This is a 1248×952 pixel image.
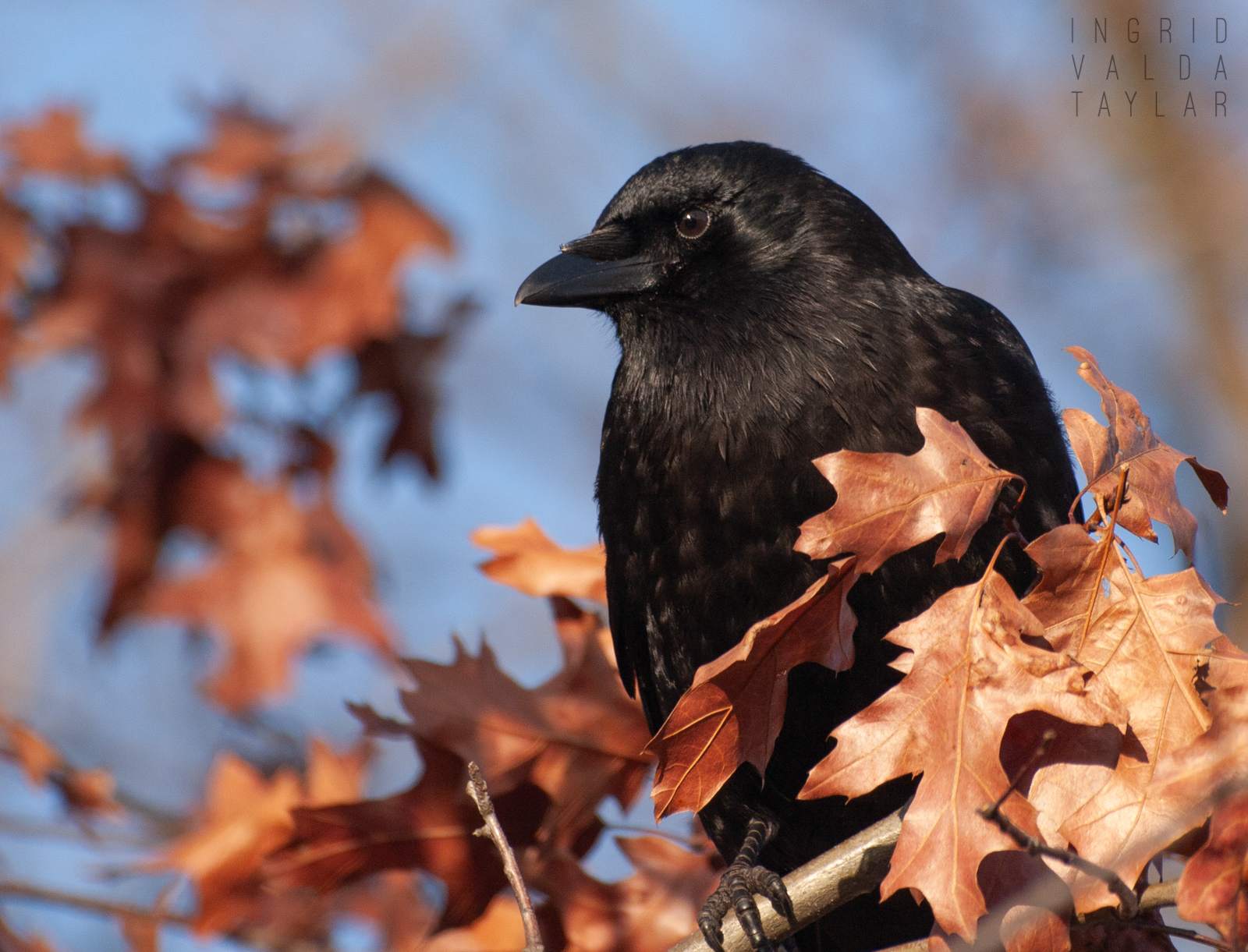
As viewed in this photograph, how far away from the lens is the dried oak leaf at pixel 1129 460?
74.8 inches

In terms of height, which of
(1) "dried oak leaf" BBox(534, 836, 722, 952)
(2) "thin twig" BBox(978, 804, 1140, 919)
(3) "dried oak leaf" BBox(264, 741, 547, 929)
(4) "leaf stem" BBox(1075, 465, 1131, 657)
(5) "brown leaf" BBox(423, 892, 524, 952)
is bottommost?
(5) "brown leaf" BBox(423, 892, 524, 952)

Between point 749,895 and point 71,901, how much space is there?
1.46m

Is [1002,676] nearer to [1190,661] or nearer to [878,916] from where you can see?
[1190,661]

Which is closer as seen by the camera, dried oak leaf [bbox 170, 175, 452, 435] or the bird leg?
the bird leg

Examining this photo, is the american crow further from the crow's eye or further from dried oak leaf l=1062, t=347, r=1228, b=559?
dried oak leaf l=1062, t=347, r=1228, b=559

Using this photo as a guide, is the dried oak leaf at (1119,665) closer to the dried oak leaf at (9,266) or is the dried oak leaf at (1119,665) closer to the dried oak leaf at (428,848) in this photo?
the dried oak leaf at (428,848)

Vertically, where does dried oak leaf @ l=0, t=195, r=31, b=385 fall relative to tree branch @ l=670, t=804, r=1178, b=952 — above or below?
above

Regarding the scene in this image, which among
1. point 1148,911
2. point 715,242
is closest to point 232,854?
point 715,242

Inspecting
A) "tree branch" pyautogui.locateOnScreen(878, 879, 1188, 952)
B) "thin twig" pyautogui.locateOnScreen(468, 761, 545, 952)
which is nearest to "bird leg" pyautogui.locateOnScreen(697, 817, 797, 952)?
"tree branch" pyautogui.locateOnScreen(878, 879, 1188, 952)

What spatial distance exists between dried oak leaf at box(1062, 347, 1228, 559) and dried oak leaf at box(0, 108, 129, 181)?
353 centimetres

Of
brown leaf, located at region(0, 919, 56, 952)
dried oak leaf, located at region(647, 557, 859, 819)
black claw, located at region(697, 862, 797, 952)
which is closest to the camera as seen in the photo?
dried oak leaf, located at region(647, 557, 859, 819)

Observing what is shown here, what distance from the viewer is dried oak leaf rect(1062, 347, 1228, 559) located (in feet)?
6.23

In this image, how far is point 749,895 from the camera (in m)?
2.50

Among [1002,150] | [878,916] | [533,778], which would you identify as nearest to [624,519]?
[533,778]
